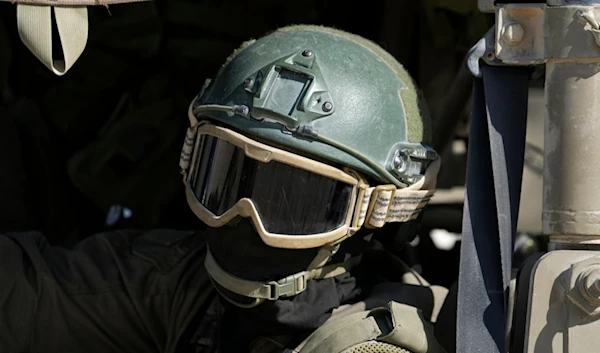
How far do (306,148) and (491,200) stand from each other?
0.34 meters

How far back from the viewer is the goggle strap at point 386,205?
5.79 ft

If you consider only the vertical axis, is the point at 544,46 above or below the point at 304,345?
above

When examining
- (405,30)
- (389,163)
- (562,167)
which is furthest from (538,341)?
(405,30)

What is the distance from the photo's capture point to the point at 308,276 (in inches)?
71.7

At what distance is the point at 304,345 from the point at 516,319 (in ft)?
1.30

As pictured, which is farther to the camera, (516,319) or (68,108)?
(68,108)

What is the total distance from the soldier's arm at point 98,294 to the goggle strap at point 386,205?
18.5 inches

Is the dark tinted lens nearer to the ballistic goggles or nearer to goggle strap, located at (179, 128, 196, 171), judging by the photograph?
the ballistic goggles

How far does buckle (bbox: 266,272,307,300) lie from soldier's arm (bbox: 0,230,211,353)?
0.32 m

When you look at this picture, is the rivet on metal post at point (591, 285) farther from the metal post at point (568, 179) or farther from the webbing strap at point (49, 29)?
the webbing strap at point (49, 29)

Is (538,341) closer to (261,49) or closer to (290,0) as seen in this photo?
(261,49)

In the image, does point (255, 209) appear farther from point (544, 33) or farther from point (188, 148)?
point (544, 33)

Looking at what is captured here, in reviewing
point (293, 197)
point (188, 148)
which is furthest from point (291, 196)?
point (188, 148)

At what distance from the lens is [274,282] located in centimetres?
178
